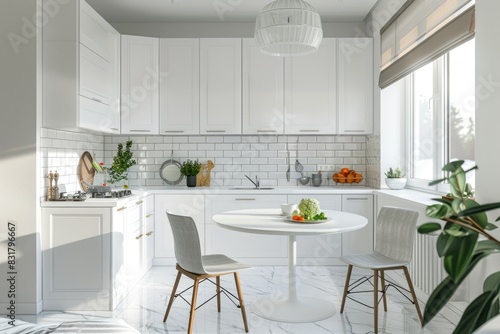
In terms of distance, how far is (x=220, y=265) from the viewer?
2.98 m

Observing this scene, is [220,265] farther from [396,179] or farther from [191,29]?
[191,29]

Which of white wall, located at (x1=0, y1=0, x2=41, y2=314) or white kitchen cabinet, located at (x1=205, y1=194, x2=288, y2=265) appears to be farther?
white kitchen cabinet, located at (x1=205, y1=194, x2=288, y2=265)

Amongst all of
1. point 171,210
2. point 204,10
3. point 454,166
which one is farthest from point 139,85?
point 454,166

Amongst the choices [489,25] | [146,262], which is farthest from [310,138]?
[489,25]

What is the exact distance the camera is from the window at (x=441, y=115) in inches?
129

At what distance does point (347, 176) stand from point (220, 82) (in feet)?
6.08

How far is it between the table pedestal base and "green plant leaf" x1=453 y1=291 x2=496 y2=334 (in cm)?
183

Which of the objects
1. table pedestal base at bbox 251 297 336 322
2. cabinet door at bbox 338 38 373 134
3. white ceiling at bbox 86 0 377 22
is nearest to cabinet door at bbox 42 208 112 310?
table pedestal base at bbox 251 297 336 322

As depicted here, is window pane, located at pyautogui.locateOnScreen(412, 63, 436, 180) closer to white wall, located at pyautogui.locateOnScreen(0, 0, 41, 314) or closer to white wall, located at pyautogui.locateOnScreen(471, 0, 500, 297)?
white wall, located at pyautogui.locateOnScreen(471, 0, 500, 297)

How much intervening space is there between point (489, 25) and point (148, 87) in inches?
140

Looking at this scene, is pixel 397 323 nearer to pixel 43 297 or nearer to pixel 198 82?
pixel 43 297

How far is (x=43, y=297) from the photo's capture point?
334 centimetres

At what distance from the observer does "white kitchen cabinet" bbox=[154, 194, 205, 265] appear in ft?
15.2

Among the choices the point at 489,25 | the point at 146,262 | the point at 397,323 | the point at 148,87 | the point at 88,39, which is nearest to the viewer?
the point at 489,25
